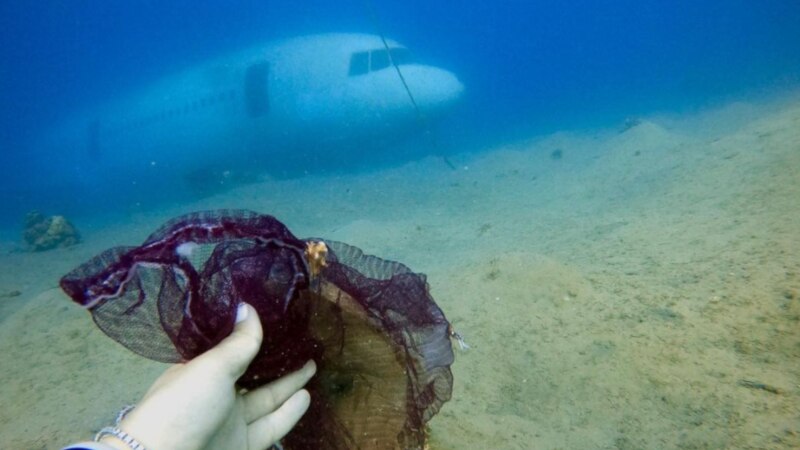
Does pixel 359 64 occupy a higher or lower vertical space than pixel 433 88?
higher

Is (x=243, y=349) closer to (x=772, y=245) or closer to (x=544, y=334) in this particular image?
(x=544, y=334)

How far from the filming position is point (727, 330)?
123 inches

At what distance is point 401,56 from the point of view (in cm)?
1433

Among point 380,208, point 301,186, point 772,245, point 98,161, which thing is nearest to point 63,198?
point 98,161

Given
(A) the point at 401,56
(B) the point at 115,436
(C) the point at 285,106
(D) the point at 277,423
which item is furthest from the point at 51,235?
(B) the point at 115,436

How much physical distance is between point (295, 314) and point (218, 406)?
508mm

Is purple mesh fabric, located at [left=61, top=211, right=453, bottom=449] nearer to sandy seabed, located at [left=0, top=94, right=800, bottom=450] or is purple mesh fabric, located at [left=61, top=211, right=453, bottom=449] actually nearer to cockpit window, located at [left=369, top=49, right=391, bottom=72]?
sandy seabed, located at [left=0, top=94, right=800, bottom=450]

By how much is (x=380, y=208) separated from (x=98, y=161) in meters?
15.9

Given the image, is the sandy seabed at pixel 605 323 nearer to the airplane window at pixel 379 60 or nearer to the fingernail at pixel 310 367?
the fingernail at pixel 310 367

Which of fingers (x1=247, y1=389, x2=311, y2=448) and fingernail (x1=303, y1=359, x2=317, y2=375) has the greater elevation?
fingernail (x1=303, y1=359, x2=317, y2=375)

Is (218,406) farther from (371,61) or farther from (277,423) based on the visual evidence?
(371,61)

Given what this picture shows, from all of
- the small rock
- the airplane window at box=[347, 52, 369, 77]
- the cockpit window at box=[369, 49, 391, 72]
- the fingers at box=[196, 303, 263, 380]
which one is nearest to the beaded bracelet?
the fingers at box=[196, 303, 263, 380]

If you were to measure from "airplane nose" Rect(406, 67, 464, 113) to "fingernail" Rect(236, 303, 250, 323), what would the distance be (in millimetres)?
13043

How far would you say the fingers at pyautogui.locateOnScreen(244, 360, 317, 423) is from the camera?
1.60m
